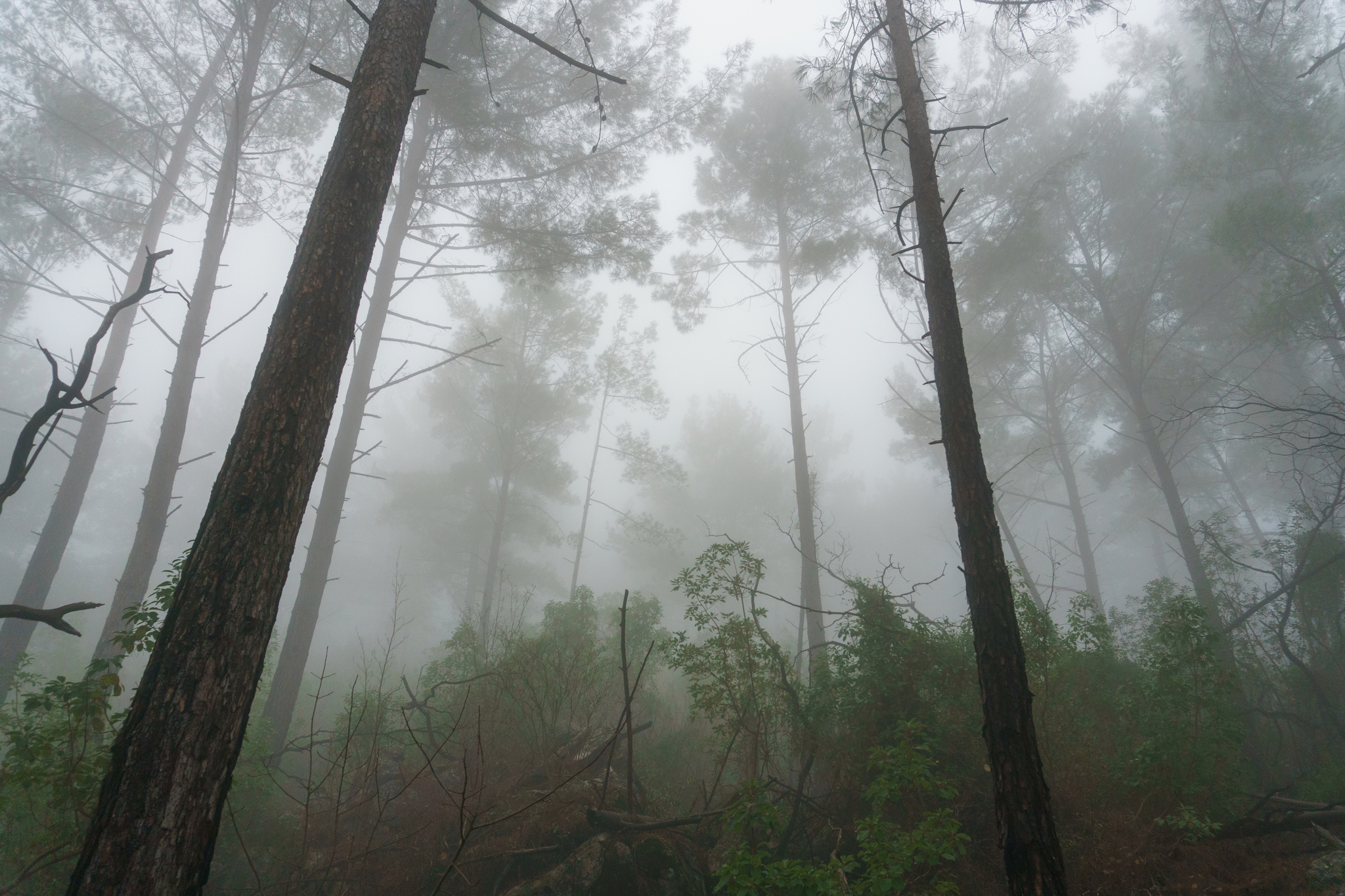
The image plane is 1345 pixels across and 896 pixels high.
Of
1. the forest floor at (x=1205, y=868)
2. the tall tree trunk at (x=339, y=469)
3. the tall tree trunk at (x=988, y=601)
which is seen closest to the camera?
the tall tree trunk at (x=988, y=601)

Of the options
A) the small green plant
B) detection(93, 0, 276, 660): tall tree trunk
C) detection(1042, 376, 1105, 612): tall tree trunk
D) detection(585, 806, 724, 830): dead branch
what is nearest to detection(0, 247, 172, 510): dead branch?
detection(585, 806, 724, 830): dead branch

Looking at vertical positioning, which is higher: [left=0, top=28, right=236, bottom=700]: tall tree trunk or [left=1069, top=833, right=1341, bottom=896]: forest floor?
[left=0, top=28, right=236, bottom=700]: tall tree trunk

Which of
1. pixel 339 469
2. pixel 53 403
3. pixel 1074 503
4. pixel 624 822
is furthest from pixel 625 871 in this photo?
pixel 1074 503

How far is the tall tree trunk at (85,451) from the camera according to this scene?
7441 mm

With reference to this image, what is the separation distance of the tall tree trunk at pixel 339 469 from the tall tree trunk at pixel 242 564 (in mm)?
5206

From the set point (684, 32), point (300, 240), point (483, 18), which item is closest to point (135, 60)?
point (483, 18)

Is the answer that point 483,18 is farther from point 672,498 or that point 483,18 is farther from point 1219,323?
point 672,498

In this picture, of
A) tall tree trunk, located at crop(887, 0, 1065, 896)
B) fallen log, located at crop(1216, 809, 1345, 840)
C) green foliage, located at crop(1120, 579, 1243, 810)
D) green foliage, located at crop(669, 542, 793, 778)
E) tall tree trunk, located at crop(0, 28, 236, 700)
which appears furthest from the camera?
tall tree trunk, located at crop(0, 28, 236, 700)

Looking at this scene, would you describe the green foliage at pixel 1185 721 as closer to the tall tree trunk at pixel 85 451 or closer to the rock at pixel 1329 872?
the rock at pixel 1329 872

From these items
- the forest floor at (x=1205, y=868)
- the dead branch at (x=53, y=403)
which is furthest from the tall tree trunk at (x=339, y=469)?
the forest floor at (x=1205, y=868)

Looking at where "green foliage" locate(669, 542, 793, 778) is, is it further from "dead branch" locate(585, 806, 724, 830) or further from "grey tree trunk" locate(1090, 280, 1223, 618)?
"grey tree trunk" locate(1090, 280, 1223, 618)

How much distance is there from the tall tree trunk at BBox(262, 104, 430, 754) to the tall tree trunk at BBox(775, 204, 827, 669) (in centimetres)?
666

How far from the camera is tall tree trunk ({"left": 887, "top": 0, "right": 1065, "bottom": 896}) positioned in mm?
2793

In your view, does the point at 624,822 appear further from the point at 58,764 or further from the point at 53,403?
the point at 53,403
